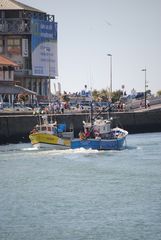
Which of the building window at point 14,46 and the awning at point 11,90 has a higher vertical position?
the building window at point 14,46

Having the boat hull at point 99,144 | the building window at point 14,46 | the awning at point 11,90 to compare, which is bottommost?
the boat hull at point 99,144

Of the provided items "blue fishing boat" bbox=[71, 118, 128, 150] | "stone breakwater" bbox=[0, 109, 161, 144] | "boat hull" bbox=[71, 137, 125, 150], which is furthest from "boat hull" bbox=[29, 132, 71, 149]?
"stone breakwater" bbox=[0, 109, 161, 144]

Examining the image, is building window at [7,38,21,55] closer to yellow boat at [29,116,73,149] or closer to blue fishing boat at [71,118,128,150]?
yellow boat at [29,116,73,149]

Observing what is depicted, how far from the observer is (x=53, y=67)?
460ft

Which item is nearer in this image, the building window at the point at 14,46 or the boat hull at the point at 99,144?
the boat hull at the point at 99,144

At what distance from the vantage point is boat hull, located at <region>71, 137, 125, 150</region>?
82062 millimetres

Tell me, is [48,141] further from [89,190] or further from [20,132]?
[89,190]

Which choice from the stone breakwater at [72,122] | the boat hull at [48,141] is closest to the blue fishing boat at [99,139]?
the boat hull at [48,141]

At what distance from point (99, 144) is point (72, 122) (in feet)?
70.5

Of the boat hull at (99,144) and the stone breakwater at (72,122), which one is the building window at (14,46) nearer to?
the stone breakwater at (72,122)

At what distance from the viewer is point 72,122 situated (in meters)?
104

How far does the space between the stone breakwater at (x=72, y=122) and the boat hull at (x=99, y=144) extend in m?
13.2

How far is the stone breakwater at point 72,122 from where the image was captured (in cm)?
9519

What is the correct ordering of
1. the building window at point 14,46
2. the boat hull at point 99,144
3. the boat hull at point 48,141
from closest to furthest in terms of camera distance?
the boat hull at point 99,144
the boat hull at point 48,141
the building window at point 14,46
